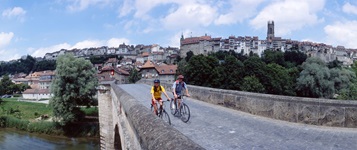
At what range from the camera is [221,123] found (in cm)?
1003

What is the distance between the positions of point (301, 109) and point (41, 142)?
31.1m

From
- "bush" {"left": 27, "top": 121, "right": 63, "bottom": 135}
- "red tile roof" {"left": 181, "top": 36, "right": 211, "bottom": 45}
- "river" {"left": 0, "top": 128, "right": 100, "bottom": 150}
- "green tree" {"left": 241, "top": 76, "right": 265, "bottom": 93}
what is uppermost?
"red tile roof" {"left": 181, "top": 36, "right": 211, "bottom": 45}

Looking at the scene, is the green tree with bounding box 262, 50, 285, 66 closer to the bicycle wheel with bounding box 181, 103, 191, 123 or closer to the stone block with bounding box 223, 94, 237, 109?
the stone block with bounding box 223, 94, 237, 109

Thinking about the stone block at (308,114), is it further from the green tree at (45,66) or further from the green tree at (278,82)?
the green tree at (45,66)

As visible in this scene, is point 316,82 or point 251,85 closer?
point 251,85

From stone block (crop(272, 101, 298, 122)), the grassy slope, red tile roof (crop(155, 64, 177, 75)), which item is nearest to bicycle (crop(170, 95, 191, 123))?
stone block (crop(272, 101, 298, 122))

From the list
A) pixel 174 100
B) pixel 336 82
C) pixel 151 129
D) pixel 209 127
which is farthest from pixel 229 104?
pixel 336 82

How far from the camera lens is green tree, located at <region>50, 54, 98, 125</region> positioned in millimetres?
37594

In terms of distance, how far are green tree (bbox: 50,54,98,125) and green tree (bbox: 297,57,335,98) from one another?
1358 inches

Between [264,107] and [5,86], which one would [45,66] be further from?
[264,107]

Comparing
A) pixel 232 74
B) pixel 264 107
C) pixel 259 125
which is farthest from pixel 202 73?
pixel 259 125

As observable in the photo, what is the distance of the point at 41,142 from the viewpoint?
1362 inches

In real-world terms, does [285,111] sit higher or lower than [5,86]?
higher

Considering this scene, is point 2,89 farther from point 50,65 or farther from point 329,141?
point 329,141
